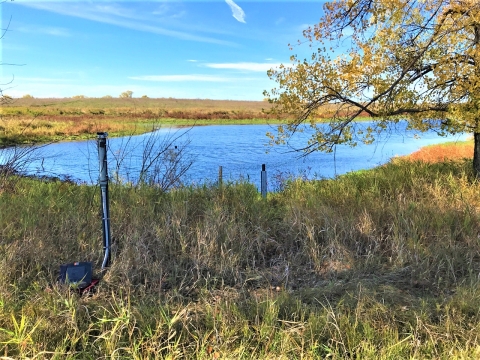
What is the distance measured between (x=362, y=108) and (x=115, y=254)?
15.9ft

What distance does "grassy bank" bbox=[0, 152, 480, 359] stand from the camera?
2.28 meters

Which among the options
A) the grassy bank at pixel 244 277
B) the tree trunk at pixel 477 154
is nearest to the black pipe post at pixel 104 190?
the grassy bank at pixel 244 277

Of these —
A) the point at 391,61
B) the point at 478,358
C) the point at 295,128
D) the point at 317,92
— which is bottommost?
the point at 478,358


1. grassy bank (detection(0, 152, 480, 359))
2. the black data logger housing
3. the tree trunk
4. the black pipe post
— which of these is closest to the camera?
grassy bank (detection(0, 152, 480, 359))

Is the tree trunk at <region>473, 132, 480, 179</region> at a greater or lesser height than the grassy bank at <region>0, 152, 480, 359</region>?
greater

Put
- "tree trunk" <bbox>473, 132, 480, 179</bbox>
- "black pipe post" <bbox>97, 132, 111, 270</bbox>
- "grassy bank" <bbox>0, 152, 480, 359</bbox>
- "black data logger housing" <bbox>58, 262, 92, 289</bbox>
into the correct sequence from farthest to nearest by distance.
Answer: "tree trunk" <bbox>473, 132, 480, 179</bbox>
"black pipe post" <bbox>97, 132, 111, 270</bbox>
"black data logger housing" <bbox>58, 262, 92, 289</bbox>
"grassy bank" <bbox>0, 152, 480, 359</bbox>

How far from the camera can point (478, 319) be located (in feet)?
8.20

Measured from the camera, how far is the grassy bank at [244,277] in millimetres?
2279

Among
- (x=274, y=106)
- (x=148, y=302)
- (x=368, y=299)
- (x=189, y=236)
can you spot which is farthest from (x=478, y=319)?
(x=274, y=106)

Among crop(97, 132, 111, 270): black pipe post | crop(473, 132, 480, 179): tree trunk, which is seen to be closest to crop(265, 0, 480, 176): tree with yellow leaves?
crop(473, 132, 480, 179): tree trunk

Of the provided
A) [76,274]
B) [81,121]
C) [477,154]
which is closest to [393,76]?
[477,154]

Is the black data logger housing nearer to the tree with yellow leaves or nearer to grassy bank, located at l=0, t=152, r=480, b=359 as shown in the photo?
grassy bank, located at l=0, t=152, r=480, b=359

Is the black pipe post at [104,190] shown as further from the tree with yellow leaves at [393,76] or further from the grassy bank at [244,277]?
the tree with yellow leaves at [393,76]

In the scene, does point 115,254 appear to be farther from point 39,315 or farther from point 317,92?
point 317,92
